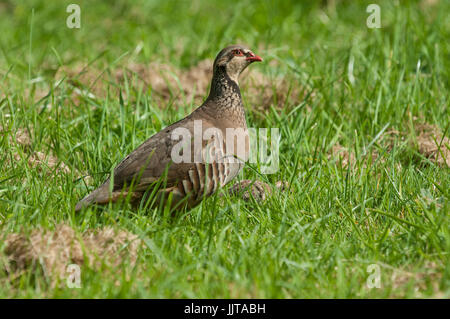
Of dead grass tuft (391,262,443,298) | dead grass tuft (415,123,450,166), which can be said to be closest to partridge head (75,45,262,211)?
dead grass tuft (391,262,443,298)

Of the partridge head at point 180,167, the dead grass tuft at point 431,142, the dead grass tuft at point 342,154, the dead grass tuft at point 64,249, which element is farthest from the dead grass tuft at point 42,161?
the dead grass tuft at point 431,142

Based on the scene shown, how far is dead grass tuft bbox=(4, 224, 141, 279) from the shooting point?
11.2 feet

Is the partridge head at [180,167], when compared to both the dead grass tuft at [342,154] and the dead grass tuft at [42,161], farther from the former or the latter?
the dead grass tuft at [342,154]

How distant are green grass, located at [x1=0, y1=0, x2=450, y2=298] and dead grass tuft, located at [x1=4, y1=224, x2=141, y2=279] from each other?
0.26 ft

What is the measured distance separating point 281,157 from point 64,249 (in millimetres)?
2154

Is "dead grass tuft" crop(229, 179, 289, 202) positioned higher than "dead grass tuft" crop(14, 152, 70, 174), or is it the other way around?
"dead grass tuft" crop(14, 152, 70, 174)

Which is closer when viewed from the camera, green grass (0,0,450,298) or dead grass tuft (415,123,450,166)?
green grass (0,0,450,298)

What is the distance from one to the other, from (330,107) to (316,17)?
120 inches

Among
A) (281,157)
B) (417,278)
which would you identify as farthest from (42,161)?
(417,278)

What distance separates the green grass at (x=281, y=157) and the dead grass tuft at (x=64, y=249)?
0.08 m

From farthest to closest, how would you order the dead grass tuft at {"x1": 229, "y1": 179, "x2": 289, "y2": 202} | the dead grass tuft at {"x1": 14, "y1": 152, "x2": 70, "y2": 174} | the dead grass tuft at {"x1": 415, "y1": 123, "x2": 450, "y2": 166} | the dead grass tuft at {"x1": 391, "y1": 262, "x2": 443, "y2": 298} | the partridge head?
1. the dead grass tuft at {"x1": 415, "y1": 123, "x2": 450, "y2": 166}
2. the dead grass tuft at {"x1": 14, "y1": 152, "x2": 70, "y2": 174}
3. the dead grass tuft at {"x1": 229, "y1": 179, "x2": 289, "y2": 202}
4. the partridge head
5. the dead grass tuft at {"x1": 391, "y1": 262, "x2": 443, "y2": 298}

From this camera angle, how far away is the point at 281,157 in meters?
5.17

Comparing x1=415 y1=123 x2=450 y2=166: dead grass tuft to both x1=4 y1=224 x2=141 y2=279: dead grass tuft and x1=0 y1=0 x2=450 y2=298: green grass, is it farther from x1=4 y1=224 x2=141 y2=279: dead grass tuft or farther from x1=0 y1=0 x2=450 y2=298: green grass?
x1=4 y1=224 x2=141 y2=279: dead grass tuft

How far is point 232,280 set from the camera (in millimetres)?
3355
